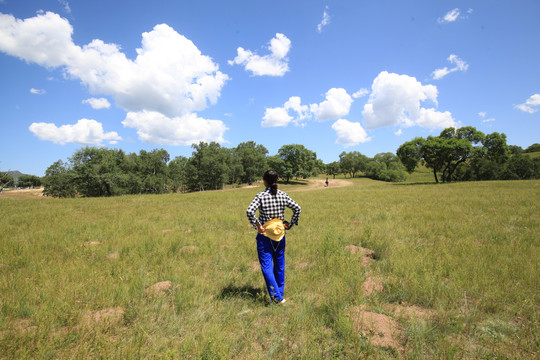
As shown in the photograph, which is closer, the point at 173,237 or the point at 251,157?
the point at 173,237

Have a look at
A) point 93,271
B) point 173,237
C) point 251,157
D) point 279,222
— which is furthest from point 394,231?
point 251,157

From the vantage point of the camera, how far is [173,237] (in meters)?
8.11

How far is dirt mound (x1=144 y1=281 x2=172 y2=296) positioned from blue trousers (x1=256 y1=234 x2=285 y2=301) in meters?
2.19

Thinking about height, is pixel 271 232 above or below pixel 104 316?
above

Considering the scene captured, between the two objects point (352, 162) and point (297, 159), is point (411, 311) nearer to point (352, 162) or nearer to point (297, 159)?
point (297, 159)

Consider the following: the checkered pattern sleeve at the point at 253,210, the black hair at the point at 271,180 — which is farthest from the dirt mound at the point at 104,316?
the black hair at the point at 271,180

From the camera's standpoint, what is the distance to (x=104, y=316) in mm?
3527

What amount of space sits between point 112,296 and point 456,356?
18.7 feet

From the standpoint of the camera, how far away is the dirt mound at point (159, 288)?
4301 mm

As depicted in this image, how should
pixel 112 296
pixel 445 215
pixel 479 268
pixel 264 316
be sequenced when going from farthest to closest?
1. pixel 445 215
2. pixel 479 268
3. pixel 112 296
4. pixel 264 316

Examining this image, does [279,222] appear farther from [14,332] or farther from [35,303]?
[35,303]

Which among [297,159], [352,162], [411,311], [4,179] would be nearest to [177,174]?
[297,159]

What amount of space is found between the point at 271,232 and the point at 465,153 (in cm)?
5302

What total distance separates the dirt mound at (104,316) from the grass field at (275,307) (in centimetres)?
3
